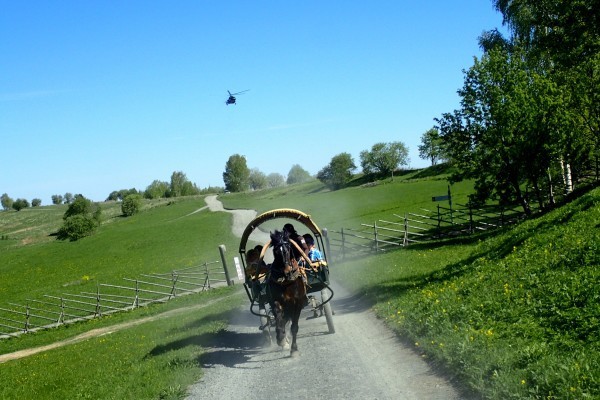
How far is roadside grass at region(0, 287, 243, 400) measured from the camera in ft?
35.1

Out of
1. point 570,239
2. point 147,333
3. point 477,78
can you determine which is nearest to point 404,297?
point 570,239

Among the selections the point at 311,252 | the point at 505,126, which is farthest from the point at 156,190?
the point at 311,252

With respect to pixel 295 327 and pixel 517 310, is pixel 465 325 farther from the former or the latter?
pixel 295 327

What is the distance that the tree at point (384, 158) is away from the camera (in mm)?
115625

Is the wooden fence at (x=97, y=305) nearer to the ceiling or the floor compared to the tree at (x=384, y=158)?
nearer to the floor

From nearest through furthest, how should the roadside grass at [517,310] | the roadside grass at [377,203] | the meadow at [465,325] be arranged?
the roadside grass at [517,310] → the meadow at [465,325] → the roadside grass at [377,203]

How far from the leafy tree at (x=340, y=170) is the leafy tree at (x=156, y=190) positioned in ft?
276

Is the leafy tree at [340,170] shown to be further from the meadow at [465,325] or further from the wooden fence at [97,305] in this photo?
the meadow at [465,325]

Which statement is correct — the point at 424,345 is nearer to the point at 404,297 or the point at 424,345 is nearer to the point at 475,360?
the point at 475,360

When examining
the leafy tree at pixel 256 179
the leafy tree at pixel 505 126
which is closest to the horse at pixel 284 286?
the leafy tree at pixel 505 126

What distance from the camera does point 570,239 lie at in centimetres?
1419

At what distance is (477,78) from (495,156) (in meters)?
4.38

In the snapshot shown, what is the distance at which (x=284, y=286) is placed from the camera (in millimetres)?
11523

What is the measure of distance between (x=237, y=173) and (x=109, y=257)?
107m
